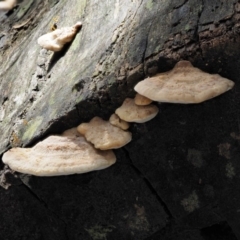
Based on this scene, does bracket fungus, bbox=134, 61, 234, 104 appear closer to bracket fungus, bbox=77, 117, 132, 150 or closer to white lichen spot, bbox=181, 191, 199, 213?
bracket fungus, bbox=77, 117, 132, 150

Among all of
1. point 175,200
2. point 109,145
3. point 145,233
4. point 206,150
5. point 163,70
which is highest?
point 163,70

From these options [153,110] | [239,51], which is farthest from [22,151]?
[239,51]

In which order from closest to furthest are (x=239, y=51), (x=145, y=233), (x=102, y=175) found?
(x=239, y=51), (x=102, y=175), (x=145, y=233)

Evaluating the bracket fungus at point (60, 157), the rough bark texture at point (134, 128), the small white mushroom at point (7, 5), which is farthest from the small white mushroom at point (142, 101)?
the small white mushroom at point (7, 5)

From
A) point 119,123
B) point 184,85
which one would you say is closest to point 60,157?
point 119,123

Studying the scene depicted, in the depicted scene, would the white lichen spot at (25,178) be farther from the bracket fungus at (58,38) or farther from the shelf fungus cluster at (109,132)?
the bracket fungus at (58,38)

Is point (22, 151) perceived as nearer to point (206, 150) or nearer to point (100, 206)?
point (100, 206)

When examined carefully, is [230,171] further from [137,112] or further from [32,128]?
[32,128]
